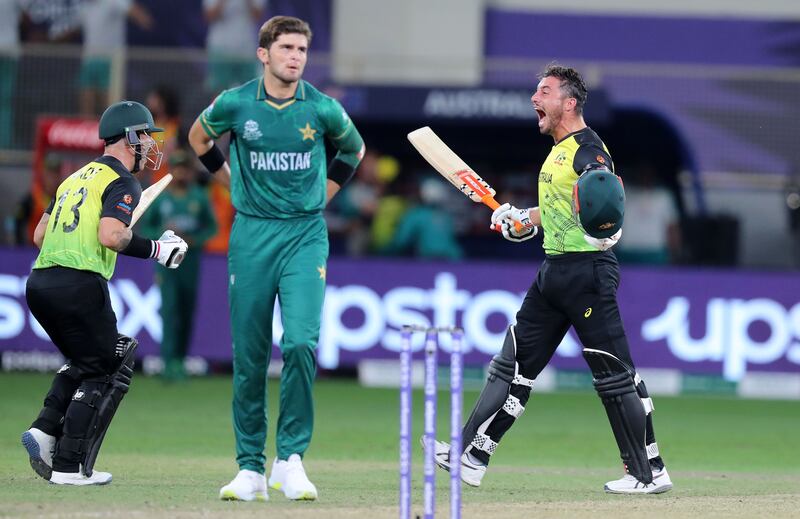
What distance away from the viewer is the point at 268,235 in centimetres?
775

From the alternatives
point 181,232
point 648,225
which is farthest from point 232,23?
point 648,225

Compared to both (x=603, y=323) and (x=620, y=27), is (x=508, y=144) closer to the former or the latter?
(x=620, y=27)

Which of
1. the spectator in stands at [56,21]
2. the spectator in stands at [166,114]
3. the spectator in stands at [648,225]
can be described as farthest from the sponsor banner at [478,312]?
the spectator in stands at [56,21]

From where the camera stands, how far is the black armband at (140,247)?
8.00 m

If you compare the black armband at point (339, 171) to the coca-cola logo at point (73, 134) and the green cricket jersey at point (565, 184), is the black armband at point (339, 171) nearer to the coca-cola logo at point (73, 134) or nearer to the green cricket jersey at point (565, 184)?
the green cricket jersey at point (565, 184)

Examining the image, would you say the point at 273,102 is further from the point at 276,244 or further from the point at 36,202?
the point at 36,202

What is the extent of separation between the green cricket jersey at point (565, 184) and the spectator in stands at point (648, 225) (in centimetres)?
827

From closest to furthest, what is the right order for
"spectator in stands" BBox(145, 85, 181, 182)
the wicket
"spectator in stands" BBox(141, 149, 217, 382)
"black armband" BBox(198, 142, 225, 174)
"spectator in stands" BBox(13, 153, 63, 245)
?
the wicket < "black armband" BBox(198, 142, 225, 174) < "spectator in stands" BBox(141, 149, 217, 382) < "spectator in stands" BBox(13, 153, 63, 245) < "spectator in stands" BBox(145, 85, 181, 182)

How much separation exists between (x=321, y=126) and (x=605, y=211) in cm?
155

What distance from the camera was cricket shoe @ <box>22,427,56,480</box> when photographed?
8.10 m

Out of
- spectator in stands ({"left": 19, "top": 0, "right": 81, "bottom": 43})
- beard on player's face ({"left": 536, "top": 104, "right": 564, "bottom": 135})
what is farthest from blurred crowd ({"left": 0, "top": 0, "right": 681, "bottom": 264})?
beard on player's face ({"left": 536, "top": 104, "right": 564, "bottom": 135})

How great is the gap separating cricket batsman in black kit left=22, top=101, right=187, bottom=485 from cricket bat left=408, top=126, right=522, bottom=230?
156 cm

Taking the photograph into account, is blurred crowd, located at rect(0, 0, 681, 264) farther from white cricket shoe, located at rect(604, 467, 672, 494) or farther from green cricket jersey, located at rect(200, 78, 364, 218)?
green cricket jersey, located at rect(200, 78, 364, 218)

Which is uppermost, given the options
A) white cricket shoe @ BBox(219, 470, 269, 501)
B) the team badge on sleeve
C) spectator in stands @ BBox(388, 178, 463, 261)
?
the team badge on sleeve
